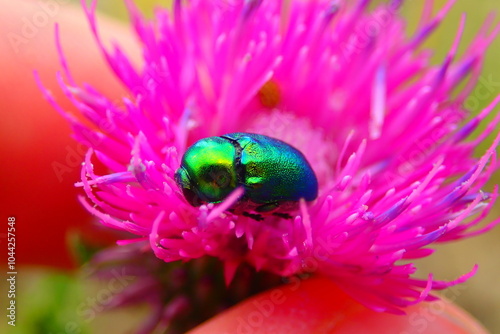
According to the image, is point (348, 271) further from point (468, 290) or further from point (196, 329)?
point (468, 290)

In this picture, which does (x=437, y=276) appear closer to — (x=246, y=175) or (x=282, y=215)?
(x=282, y=215)

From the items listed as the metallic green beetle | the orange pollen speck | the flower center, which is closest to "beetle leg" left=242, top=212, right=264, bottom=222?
the metallic green beetle

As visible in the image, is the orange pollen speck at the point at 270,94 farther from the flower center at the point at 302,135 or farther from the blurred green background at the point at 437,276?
the blurred green background at the point at 437,276

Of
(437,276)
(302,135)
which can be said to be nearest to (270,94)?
(302,135)

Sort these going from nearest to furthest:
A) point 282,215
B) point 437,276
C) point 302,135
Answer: point 282,215
point 302,135
point 437,276

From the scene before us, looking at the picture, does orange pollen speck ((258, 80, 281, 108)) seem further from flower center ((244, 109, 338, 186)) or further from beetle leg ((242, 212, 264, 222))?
beetle leg ((242, 212, 264, 222))

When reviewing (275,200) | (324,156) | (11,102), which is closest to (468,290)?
(324,156)
